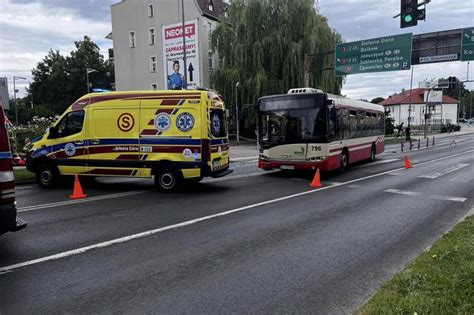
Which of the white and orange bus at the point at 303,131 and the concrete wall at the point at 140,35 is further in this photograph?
the concrete wall at the point at 140,35

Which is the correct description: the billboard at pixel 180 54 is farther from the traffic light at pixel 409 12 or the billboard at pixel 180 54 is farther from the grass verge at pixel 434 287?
the grass verge at pixel 434 287

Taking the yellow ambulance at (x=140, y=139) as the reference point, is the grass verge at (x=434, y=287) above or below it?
below

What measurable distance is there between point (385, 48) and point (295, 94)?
49.9 ft

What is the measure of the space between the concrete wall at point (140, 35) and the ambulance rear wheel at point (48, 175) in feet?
113

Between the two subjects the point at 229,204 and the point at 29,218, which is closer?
the point at 29,218

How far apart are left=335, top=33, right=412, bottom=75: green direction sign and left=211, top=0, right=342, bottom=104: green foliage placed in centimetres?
605

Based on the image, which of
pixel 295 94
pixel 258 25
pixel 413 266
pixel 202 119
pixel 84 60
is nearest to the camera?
pixel 413 266

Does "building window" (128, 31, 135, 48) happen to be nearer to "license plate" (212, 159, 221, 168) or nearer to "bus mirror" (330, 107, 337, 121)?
"bus mirror" (330, 107, 337, 121)

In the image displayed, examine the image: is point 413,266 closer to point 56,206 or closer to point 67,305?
point 67,305

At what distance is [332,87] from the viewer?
3581 centimetres

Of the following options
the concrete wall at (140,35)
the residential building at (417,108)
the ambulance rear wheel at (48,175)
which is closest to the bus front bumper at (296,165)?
the ambulance rear wheel at (48,175)

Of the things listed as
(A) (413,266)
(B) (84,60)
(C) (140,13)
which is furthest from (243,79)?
(B) (84,60)

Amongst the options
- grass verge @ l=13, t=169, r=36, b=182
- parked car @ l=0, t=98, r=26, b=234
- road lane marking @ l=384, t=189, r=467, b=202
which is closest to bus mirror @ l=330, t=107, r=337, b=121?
road lane marking @ l=384, t=189, r=467, b=202

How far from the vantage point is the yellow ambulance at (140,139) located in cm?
1112
